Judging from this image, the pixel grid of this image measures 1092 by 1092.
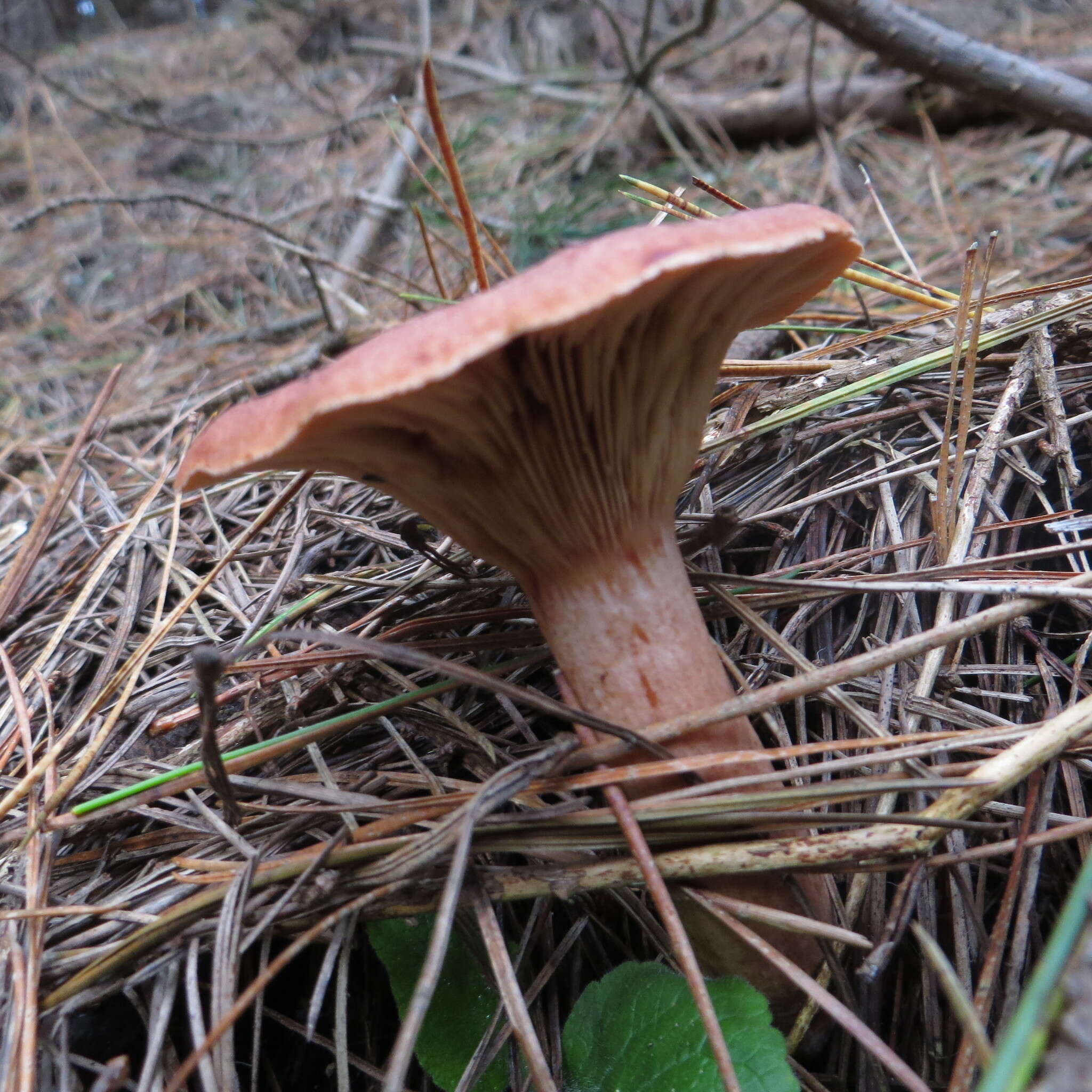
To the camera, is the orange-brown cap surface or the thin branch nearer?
the orange-brown cap surface

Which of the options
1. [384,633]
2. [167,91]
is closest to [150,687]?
[384,633]

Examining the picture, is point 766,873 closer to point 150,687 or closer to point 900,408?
point 900,408

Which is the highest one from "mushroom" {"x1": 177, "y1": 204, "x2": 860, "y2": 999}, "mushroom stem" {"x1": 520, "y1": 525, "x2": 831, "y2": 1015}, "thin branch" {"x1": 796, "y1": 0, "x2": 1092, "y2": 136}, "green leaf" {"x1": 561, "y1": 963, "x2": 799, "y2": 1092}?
"thin branch" {"x1": 796, "y1": 0, "x2": 1092, "y2": 136}

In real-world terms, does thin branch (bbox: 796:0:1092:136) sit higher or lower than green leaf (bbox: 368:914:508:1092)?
higher

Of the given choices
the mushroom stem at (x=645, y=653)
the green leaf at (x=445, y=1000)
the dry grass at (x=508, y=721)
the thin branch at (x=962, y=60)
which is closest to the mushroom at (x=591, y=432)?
the mushroom stem at (x=645, y=653)

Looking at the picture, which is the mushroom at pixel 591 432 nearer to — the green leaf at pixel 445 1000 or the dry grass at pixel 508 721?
the dry grass at pixel 508 721

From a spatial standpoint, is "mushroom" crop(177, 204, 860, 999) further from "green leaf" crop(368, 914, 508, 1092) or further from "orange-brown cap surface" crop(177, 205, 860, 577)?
"green leaf" crop(368, 914, 508, 1092)

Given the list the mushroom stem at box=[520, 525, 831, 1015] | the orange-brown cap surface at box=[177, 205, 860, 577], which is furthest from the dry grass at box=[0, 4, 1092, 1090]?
the orange-brown cap surface at box=[177, 205, 860, 577]
